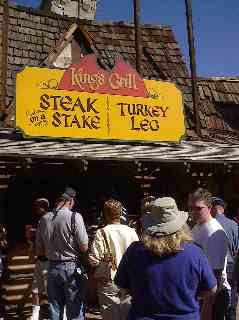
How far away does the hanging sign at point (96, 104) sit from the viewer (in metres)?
9.28

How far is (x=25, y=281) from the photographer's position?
318 inches

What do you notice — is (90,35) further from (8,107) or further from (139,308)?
(139,308)

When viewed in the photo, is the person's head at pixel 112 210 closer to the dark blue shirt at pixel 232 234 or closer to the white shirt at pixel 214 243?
the white shirt at pixel 214 243

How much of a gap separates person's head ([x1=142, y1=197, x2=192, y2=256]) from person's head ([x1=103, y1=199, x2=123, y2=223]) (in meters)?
1.73

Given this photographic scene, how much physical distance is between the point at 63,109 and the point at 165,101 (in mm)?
2581

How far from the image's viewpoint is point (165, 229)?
9.60 ft

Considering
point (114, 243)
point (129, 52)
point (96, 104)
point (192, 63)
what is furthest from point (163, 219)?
point (129, 52)

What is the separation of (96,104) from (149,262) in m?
7.19

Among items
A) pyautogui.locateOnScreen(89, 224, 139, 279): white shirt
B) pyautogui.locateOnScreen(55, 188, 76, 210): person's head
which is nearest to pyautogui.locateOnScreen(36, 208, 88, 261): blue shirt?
pyautogui.locateOnScreen(55, 188, 76, 210): person's head

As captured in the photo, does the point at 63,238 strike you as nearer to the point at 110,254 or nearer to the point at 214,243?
the point at 110,254

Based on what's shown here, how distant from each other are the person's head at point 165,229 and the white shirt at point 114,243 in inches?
66.7

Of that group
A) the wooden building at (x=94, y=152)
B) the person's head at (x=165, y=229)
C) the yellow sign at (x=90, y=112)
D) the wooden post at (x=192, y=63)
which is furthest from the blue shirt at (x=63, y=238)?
the wooden post at (x=192, y=63)

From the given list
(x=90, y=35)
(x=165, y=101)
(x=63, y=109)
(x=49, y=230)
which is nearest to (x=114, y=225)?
(x=49, y=230)

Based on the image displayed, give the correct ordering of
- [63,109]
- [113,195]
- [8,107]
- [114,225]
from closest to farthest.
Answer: [114,225] → [63,109] → [113,195] → [8,107]
